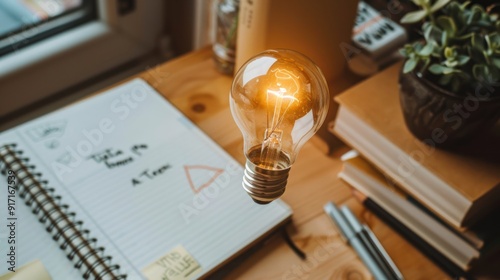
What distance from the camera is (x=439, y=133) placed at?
2.22ft

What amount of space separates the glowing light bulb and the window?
524 millimetres

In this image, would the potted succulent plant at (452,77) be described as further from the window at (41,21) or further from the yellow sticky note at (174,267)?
the window at (41,21)

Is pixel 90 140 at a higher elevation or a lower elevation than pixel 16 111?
higher

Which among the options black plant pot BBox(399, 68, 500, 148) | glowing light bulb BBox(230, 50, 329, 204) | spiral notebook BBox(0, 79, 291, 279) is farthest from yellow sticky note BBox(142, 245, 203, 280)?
black plant pot BBox(399, 68, 500, 148)

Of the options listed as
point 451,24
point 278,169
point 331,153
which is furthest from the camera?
point 331,153

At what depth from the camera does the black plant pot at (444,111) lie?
63cm

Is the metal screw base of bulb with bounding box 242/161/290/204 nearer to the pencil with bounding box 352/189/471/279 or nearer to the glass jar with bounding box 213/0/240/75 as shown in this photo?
the pencil with bounding box 352/189/471/279

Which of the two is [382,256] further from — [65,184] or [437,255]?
[65,184]

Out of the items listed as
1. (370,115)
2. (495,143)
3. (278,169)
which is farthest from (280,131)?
(495,143)

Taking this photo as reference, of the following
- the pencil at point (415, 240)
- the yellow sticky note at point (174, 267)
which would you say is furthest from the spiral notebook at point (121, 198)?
the pencil at point (415, 240)

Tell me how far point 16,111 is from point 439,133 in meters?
0.66

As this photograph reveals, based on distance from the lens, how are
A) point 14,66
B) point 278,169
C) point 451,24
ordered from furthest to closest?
point 14,66, point 451,24, point 278,169

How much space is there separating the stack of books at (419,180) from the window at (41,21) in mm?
488

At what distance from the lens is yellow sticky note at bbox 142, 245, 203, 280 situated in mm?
631
